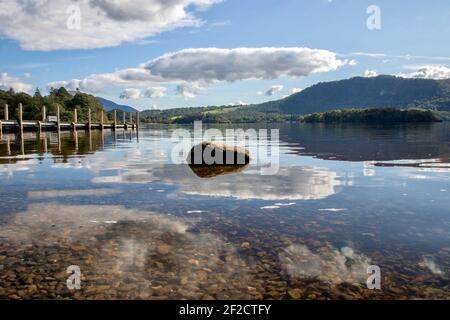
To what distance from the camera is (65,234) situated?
8.27 meters

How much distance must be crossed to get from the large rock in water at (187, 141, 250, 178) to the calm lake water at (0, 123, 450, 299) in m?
5.23

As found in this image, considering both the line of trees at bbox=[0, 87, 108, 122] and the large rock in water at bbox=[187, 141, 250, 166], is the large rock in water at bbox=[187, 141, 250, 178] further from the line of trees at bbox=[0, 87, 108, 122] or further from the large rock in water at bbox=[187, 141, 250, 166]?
the line of trees at bbox=[0, 87, 108, 122]

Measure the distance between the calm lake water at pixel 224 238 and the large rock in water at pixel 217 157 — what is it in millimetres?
5231

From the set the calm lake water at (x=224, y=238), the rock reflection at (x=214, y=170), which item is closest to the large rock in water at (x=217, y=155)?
the rock reflection at (x=214, y=170)

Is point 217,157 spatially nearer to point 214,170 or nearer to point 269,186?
point 214,170

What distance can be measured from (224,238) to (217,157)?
1359 cm

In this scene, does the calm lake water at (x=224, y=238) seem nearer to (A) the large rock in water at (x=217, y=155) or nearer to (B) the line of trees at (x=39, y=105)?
(A) the large rock in water at (x=217, y=155)

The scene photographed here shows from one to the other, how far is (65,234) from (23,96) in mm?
121530

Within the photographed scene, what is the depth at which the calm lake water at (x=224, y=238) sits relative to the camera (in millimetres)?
5969

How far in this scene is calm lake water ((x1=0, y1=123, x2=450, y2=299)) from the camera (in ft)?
19.6

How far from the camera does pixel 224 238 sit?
26.6 ft

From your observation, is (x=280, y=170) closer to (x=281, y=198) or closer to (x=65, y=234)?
(x=281, y=198)

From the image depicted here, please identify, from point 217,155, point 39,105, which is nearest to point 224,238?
point 217,155

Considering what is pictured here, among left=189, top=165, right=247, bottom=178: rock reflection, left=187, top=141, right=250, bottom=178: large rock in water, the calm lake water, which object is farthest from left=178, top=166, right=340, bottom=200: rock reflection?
left=187, top=141, right=250, bottom=178: large rock in water
